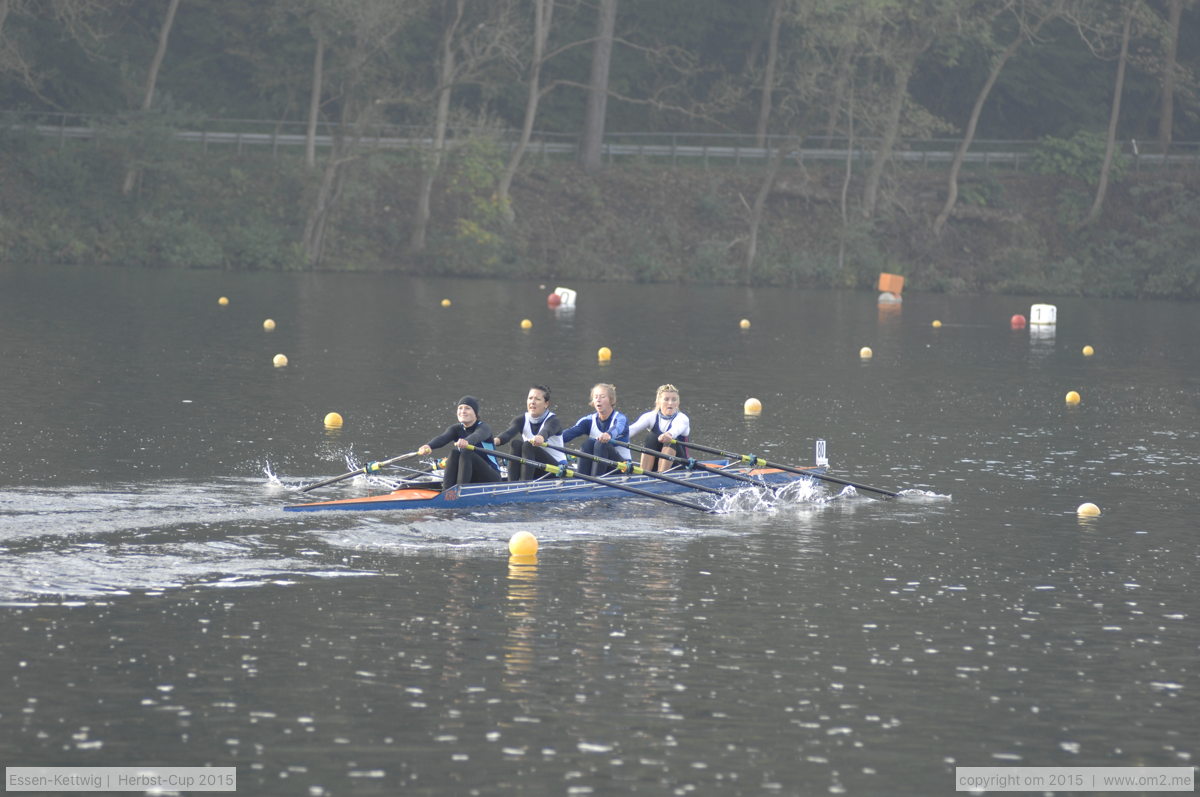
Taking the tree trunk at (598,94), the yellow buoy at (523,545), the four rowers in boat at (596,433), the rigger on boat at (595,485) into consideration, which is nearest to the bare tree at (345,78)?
the tree trunk at (598,94)

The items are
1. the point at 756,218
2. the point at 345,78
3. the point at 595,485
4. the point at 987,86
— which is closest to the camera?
the point at 595,485

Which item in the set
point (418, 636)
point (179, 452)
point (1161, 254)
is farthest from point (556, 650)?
Answer: point (1161, 254)

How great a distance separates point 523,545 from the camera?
14.4 metres

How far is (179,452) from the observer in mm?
18953

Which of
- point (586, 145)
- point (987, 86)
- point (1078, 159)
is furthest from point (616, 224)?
point (1078, 159)

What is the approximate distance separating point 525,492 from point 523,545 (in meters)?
2.65

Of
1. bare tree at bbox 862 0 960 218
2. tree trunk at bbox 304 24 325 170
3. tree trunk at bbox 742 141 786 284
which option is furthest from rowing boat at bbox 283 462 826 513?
bare tree at bbox 862 0 960 218

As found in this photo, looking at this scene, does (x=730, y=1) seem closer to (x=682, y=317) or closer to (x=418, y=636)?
(x=682, y=317)

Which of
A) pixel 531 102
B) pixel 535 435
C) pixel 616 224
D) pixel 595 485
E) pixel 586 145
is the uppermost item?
pixel 531 102

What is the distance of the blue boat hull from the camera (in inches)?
639

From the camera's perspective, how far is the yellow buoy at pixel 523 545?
14391mm

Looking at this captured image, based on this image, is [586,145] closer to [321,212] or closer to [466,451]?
[321,212]

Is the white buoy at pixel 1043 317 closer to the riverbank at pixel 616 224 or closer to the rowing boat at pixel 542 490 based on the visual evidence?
the riverbank at pixel 616 224

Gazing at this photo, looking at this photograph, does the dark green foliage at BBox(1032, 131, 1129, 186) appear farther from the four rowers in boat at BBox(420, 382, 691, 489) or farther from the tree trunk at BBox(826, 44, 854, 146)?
the four rowers in boat at BBox(420, 382, 691, 489)
